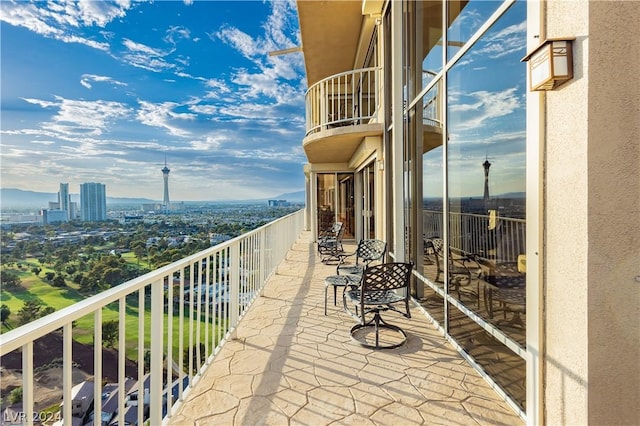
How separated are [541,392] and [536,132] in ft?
4.79

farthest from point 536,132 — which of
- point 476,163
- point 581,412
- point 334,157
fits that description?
point 334,157

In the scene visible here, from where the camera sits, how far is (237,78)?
32000mm

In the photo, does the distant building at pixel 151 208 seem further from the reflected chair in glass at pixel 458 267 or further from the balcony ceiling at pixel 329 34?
the reflected chair in glass at pixel 458 267

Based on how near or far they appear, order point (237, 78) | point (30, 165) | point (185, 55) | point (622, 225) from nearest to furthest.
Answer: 1. point (622, 225)
2. point (30, 165)
3. point (185, 55)
4. point (237, 78)

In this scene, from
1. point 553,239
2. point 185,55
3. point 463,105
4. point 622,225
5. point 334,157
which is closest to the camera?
point 622,225

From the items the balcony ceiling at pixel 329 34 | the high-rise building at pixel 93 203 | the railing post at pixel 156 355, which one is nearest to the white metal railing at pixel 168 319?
the railing post at pixel 156 355

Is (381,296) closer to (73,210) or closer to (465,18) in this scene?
(465,18)

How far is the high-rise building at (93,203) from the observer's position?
271 inches

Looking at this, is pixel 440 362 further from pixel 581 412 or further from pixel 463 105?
pixel 463 105

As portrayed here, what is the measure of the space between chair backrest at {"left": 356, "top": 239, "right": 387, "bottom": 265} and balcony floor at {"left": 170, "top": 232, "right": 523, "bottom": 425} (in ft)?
4.84

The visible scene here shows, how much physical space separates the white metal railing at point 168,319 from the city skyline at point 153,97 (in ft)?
19.4

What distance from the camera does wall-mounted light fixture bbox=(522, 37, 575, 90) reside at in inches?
63.5

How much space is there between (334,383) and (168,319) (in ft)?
4.48

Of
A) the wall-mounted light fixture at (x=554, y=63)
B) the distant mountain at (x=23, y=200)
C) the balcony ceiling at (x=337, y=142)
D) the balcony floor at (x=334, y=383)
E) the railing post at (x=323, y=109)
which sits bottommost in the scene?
the balcony floor at (x=334, y=383)
